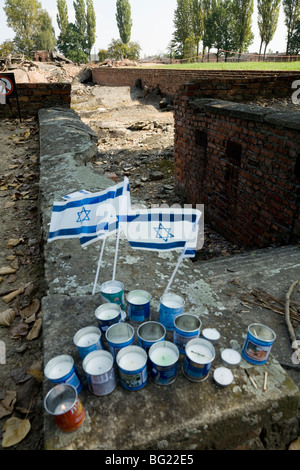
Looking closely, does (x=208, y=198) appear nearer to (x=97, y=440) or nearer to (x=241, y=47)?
(x=97, y=440)

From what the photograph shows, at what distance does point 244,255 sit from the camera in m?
3.62

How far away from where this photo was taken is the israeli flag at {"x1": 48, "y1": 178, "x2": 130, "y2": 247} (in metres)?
1.61

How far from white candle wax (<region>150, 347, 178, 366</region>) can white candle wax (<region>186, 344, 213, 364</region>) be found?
66mm

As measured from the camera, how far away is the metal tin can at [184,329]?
1223 millimetres

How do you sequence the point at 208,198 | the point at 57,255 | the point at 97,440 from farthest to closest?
1. the point at 208,198
2. the point at 57,255
3. the point at 97,440

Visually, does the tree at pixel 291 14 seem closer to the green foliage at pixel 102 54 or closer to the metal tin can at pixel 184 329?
the green foliage at pixel 102 54

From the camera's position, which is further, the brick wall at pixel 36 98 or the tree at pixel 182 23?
the tree at pixel 182 23

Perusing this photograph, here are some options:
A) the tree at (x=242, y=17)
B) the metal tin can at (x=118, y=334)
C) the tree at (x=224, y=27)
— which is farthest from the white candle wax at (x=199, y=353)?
the tree at (x=224, y=27)

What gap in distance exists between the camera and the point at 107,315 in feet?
4.45

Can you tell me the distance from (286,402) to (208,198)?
4.30 m

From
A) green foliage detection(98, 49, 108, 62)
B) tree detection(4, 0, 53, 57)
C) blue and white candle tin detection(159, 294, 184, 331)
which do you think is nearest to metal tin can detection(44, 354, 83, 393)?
blue and white candle tin detection(159, 294, 184, 331)

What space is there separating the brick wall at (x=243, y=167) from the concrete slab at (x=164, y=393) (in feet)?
6.53

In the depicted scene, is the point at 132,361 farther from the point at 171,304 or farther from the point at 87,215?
the point at 87,215

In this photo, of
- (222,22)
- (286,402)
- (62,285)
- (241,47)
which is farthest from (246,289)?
(222,22)
